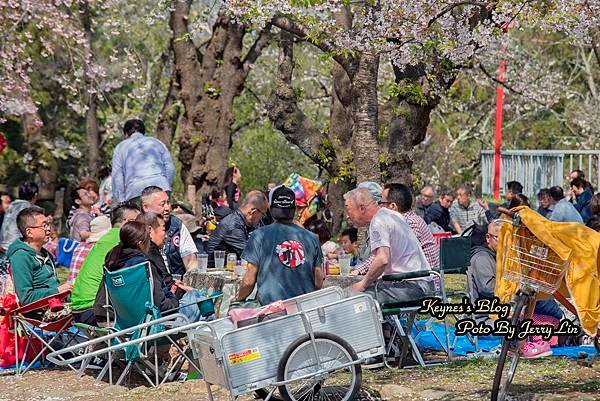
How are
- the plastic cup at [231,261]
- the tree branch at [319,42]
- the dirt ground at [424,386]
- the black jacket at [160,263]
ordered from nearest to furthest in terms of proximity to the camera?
the dirt ground at [424,386] < the black jacket at [160,263] < the plastic cup at [231,261] < the tree branch at [319,42]

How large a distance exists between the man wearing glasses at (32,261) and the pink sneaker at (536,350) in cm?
405

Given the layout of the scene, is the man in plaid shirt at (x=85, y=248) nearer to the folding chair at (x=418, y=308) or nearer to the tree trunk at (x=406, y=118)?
the folding chair at (x=418, y=308)

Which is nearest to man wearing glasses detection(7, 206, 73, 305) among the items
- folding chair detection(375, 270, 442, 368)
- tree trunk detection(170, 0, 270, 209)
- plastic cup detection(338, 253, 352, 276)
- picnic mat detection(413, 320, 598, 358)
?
plastic cup detection(338, 253, 352, 276)

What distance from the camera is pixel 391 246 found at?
8719 millimetres

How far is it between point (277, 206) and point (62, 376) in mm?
2788

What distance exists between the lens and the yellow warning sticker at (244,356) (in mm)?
6820

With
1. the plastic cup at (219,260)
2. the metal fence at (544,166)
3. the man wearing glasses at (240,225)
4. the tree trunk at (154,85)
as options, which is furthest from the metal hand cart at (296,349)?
the tree trunk at (154,85)

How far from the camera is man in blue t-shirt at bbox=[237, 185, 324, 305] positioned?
7844mm

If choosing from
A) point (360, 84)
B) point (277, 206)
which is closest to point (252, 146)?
point (360, 84)

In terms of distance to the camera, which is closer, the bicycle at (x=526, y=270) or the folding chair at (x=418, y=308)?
the bicycle at (x=526, y=270)

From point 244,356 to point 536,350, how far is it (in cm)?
341

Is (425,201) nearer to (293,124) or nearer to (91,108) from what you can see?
(293,124)

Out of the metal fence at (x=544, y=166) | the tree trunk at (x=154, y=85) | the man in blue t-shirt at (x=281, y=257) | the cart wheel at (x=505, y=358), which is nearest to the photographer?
the cart wheel at (x=505, y=358)

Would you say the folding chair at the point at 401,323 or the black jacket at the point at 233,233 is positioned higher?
the black jacket at the point at 233,233
